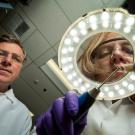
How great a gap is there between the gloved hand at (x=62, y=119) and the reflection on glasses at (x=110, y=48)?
0.82 feet

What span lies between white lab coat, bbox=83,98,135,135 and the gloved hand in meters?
0.27

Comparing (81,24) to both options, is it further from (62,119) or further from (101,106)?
(101,106)

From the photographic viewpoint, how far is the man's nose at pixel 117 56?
0.94 metres

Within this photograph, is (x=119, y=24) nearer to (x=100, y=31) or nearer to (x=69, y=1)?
(x=100, y=31)

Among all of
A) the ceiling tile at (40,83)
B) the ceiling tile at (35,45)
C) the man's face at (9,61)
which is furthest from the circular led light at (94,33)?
the ceiling tile at (40,83)

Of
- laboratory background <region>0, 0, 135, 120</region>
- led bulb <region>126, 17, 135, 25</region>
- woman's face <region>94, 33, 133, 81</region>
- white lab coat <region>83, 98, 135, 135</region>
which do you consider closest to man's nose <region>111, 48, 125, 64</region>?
woman's face <region>94, 33, 133, 81</region>

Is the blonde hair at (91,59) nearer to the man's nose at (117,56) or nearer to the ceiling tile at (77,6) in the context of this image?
the man's nose at (117,56)

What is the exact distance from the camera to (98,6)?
11.1 feet

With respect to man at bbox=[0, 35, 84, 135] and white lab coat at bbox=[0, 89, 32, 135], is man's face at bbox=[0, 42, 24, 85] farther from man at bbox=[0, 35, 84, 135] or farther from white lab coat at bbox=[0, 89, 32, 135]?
white lab coat at bbox=[0, 89, 32, 135]

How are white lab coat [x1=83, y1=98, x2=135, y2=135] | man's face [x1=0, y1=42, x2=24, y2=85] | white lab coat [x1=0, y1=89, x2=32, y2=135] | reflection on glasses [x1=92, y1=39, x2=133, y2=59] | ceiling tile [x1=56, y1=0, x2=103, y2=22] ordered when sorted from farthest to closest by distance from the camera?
ceiling tile [x1=56, y1=0, x2=103, y2=22], man's face [x1=0, y1=42, x2=24, y2=85], white lab coat [x1=0, y1=89, x2=32, y2=135], white lab coat [x1=83, y1=98, x2=135, y2=135], reflection on glasses [x1=92, y1=39, x2=133, y2=59]

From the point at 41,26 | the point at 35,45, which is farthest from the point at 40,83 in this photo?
the point at 41,26

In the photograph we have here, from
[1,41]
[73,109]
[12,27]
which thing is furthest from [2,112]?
[12,27]

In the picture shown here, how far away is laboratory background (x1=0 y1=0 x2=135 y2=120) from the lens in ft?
11.2

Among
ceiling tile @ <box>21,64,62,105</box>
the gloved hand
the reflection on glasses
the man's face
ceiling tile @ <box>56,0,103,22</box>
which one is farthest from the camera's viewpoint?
ceiling tile @ <box>21,64,62,105</box>
